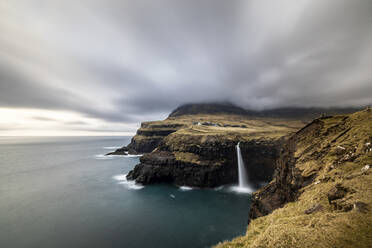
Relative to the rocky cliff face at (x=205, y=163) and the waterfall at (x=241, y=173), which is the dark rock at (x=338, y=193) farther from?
the waterfall at (x=241, y=173)

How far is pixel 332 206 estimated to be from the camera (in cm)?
823

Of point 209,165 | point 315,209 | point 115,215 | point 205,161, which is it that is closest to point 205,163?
point 205,161

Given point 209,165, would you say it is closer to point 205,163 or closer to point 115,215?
point 205,163

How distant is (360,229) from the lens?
18.9 ft

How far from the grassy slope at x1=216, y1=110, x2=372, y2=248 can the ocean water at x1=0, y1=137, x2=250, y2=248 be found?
66.7 feet

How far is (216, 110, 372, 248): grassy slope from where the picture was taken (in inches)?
237

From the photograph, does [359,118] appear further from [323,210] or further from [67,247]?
[67,247]

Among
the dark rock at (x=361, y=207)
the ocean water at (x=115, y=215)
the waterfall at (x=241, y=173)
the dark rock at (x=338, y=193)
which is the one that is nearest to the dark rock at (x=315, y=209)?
the dark rock at (x=338, y=193)

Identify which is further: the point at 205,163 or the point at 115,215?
the point at 205,163

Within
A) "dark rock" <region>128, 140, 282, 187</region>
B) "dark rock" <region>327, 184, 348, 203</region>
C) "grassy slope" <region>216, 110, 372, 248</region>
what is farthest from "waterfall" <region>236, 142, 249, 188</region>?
"dark rock" <region>327, 184, 348, 203</region>

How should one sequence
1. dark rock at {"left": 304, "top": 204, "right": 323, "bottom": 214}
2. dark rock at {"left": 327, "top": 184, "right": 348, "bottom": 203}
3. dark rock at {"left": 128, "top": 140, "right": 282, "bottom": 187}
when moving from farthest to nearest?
1. dark rock at {"left": 128, "top": 140, "right": 282, "bottom": 187}
2. dark rock at {"left": 304, "top": 204, "right": 323, "bottom": 214}
3. dark rock at {"left": 327, "top": 184, "right": 348, "bottom": 203}

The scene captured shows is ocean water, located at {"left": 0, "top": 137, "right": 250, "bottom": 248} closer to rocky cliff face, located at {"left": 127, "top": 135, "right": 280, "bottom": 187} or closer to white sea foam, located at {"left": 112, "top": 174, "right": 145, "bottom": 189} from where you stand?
white sea foam, located at {"left": 112, "top": 174, "right": 145, "bottom": 189}

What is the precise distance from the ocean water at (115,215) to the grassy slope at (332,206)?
20343 millimetres

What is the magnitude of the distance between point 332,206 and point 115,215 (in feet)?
130
